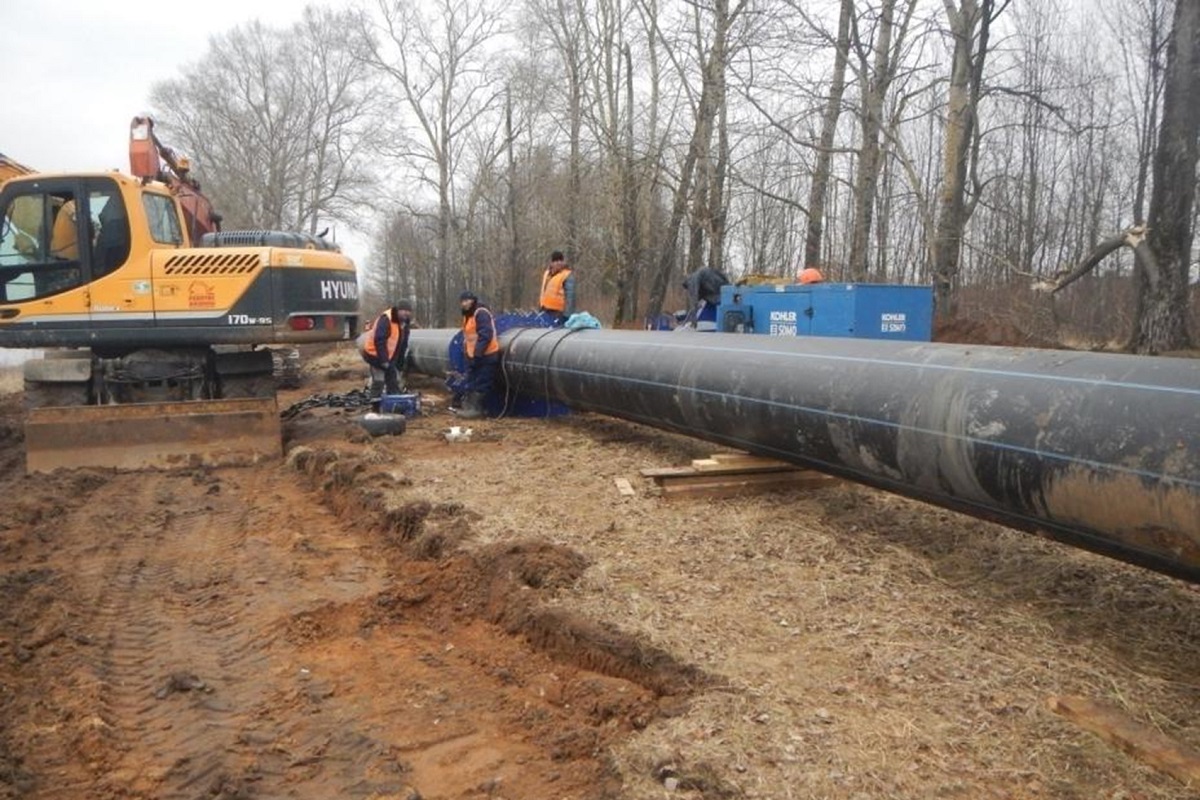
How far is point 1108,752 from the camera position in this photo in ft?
9.80

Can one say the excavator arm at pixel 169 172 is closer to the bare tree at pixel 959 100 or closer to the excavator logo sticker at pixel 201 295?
the excavator logo sticker at pixel 201 295

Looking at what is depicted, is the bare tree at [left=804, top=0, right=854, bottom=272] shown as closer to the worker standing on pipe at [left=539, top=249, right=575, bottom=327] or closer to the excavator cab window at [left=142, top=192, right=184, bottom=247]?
the worker standing on pipe at [left=539, top=249, right=575, bottom=327]

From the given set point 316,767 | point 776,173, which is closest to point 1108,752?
point 316,767

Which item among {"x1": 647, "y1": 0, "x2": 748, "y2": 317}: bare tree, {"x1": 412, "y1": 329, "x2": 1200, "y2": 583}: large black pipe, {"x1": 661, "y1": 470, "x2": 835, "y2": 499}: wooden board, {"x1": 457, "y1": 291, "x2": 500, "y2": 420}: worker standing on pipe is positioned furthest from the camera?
{"x1": 647, "y1": 0, "x2": 748, "y2": 317}: bare tree

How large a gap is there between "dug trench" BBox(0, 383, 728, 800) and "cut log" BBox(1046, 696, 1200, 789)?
134 cm

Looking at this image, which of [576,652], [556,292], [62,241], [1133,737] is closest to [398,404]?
[556,292]

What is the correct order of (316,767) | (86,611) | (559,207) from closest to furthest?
(316,767), (86,611), (559,207)

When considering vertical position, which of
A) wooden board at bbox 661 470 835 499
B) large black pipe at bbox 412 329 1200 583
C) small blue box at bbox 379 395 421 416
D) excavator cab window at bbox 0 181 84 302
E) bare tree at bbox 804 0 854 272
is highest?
bare tree at bbox 804 0 854 272

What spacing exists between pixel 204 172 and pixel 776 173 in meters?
39.0

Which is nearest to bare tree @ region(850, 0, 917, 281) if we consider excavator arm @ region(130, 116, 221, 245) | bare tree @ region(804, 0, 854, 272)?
bare tree @ region(804, 0, 854, 272)

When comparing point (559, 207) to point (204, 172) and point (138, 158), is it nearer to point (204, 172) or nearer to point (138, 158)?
point (138, 158)

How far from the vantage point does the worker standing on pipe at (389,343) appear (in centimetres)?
1152

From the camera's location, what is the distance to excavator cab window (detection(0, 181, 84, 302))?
9414mm

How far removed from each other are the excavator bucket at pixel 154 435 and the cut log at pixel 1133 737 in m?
7.83
